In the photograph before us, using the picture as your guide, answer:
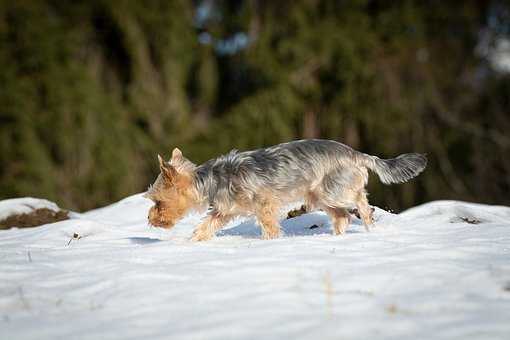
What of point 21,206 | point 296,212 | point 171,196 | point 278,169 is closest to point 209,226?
point 171,196

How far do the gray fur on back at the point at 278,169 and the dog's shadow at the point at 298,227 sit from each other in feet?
2.51

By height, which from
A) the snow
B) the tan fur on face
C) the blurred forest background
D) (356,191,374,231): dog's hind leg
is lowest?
(356,191,374,231): dog's hind leg

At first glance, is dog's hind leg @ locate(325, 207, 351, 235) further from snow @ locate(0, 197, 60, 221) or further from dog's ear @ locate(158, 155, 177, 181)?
snow @ locate(0, 197, 60, 221)

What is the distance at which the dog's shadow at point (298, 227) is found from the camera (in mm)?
7785

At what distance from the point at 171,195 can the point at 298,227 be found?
1.78 meters

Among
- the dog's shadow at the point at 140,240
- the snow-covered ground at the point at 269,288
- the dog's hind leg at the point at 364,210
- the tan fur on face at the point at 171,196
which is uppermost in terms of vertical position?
the tan fur on face at the point at 171,196

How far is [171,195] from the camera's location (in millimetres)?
7309

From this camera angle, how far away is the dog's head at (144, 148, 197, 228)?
7281 mm

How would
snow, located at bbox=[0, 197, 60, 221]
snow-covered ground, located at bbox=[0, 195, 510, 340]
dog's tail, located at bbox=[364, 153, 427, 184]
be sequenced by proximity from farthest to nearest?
snow, located at bbox=[0, 197, 60, 221] → dog's tail, located at bbox=[364, 153, 427, 184] → snow-covered ground, located at bbox=[0, 195, 510, 340]

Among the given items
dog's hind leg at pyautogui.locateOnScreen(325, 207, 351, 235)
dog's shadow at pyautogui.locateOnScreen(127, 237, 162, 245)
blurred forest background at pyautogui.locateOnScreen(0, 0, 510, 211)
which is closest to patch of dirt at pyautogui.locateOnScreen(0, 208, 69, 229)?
dog's shadow at pyautogui.locateOnScreen(127, 237, 162, 245)

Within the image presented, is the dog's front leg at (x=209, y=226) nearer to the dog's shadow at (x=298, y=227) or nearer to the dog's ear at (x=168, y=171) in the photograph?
the dog's shadow at (x=298, y=227)

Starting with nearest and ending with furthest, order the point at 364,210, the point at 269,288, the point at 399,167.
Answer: the point at 269,288
the point at 364,210
the point at 399,167

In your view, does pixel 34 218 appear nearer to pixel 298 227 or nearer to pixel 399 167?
pixel 298 227

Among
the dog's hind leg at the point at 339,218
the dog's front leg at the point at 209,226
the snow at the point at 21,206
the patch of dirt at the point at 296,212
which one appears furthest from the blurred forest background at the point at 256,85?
the dog's front leg at the point at 209,226
